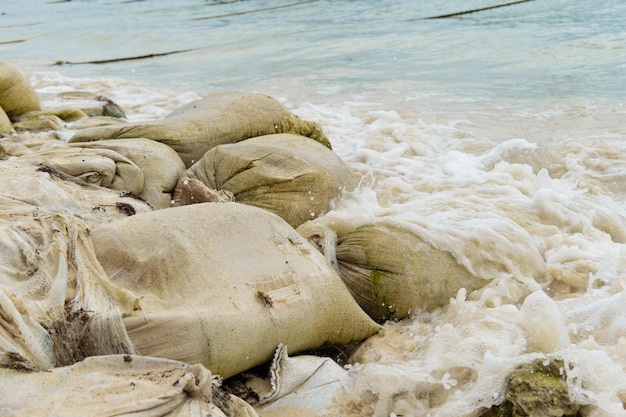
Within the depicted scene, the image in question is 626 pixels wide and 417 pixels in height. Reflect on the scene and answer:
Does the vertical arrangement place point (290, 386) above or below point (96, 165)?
below

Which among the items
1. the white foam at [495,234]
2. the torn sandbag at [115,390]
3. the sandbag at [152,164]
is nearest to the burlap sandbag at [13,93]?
the white foam at [495,234]

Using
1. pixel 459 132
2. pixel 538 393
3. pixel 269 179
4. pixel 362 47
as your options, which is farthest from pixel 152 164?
pixel 362 47

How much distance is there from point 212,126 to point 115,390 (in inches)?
118

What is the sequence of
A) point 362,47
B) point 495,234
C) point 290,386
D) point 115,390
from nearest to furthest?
point 115,390 → point 290,386 → point 495,234 → point 362,47

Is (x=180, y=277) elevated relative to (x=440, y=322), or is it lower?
elevated

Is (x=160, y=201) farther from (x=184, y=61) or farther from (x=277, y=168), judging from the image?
(x=184, y=61)

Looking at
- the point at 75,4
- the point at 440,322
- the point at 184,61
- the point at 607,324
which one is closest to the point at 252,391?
the point at 440,322

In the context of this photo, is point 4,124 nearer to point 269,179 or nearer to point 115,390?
point 269,179

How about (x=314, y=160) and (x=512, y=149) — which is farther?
(x=512, y=149)

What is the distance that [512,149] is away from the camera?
6.21m

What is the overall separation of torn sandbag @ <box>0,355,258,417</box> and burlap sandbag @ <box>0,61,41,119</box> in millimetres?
4444

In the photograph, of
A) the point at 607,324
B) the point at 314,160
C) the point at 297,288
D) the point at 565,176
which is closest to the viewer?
the point at 297,288

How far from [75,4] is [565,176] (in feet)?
67.5

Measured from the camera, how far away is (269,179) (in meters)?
4.27
